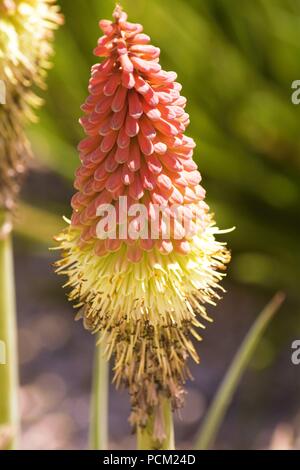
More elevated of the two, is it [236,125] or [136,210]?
[236,125]

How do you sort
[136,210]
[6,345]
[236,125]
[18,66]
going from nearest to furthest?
[136,210]
[18,66]
[6,345]
[236,125]

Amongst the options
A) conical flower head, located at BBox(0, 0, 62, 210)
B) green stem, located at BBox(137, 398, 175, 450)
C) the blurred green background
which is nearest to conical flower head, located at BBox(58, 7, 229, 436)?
green stem, located at BBox(137, 398, 175, 450)

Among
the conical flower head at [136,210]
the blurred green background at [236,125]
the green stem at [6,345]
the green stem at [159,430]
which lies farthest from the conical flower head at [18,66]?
the blurred green background at [236,125]

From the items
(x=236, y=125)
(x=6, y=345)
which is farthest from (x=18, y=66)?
(x=236, y=125)

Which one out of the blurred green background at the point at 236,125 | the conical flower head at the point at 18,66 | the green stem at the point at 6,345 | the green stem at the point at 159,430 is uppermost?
the blurred green background at the point at 236,125

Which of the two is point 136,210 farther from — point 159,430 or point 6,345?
point 6,345

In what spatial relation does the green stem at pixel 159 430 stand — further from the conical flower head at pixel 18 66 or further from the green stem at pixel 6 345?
the conical flower head at pixel 18 66
